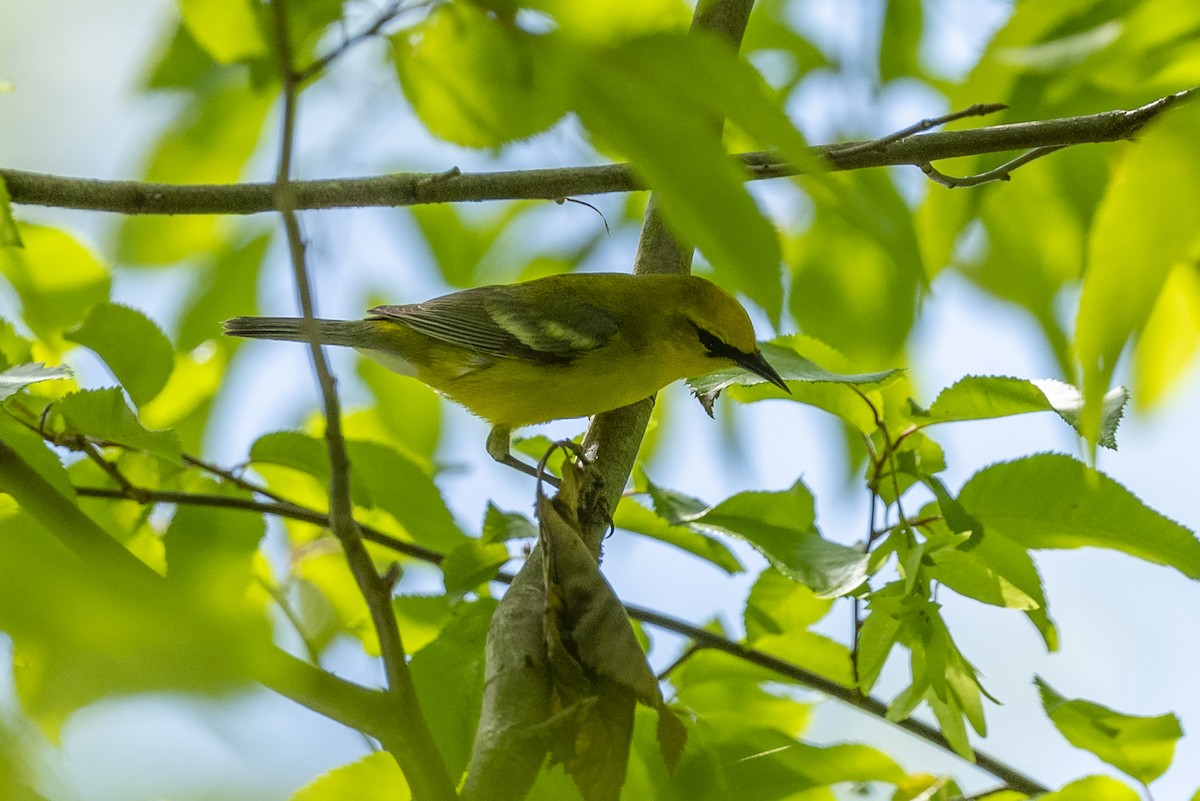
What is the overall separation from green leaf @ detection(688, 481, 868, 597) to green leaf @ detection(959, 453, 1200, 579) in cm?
28

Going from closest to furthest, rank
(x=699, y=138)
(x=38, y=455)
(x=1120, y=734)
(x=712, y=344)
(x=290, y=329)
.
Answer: (x=699, y=138) < (x=38, y=455) < (x=1120, y=734) < (x=290, y=329) < (x=712, y=344)

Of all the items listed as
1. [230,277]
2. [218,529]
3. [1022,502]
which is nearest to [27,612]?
[218,529]

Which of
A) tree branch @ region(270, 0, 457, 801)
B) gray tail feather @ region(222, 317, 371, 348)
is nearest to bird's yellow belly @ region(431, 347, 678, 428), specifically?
gray tail feather @ region(222, 317, 371, 348)

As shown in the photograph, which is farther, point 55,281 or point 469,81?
point 55,281

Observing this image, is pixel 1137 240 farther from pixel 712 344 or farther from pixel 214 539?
pixel 712 344

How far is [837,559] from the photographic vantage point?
1.92 metres

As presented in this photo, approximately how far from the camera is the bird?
3.81 meters

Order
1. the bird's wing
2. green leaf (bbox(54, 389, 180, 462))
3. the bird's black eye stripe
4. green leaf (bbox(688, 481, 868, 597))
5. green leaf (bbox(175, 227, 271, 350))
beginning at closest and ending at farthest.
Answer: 1. green leaf (bbox(688, 481, 868, 597))
2. green leaf (bbox(54, 389, 180, 462))
3. green leaf (bbox(175, 227, 271, 350))
4. the bird's black eye stripe
5. the bird's wing

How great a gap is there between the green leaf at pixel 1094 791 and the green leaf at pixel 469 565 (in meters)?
1.15

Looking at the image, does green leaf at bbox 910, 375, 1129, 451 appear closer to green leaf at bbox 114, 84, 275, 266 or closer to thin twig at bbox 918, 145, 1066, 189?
thin twig at bbox 918, 145, 1066, 189

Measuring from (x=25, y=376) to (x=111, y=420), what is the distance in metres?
0.21

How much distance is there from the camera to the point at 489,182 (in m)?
2.42

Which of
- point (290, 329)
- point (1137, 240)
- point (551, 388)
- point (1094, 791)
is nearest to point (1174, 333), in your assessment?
point (1094, 791)

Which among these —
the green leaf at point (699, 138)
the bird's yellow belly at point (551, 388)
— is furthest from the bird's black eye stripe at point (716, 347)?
the green leaf at point (699, 138)
